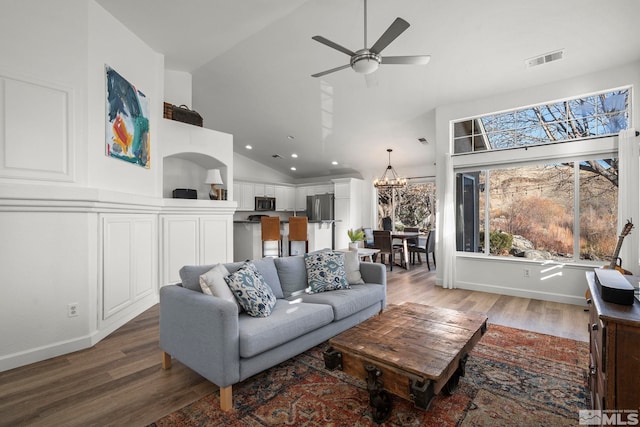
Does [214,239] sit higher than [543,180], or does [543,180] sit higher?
[543,180]

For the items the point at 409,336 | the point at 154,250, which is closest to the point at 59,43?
the point at 154,250

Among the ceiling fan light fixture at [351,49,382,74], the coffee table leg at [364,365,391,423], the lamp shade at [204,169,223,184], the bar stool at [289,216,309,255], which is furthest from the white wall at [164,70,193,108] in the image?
the coffee table leg at [364,365,391,423]

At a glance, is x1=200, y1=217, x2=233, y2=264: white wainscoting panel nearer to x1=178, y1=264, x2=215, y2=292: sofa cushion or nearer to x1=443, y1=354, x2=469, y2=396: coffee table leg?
x1=178, y1=264, x2=215, y2=292: sofa cushion

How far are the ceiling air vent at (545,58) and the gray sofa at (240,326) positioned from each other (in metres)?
3.57

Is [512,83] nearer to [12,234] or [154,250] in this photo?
[154,250]

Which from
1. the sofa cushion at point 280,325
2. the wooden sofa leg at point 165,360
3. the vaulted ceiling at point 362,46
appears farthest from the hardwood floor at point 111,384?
the vaulted ceiling at point 362,46

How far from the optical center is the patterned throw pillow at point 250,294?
2.22 metres

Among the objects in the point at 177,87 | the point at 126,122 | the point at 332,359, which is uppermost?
the point at 177,87

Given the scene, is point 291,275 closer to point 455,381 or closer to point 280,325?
→ point 280,325

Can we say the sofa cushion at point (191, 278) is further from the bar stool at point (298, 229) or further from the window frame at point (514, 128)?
the window frame at point (514, 128)

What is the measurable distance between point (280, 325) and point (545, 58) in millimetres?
4306

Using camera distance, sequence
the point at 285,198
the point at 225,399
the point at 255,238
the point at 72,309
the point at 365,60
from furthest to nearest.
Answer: the point at 285,198 → the point at 255,238 → the point at 365,60 → the point at 72,309 → the point at 225,399

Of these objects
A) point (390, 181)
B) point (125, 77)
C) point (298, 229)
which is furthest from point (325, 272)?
point (390, 181)

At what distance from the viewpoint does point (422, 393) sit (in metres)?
1.43
